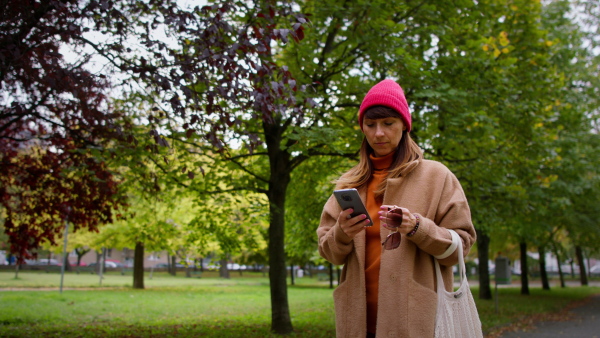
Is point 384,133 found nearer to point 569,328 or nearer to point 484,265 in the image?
point 569,328

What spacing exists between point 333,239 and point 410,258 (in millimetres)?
361

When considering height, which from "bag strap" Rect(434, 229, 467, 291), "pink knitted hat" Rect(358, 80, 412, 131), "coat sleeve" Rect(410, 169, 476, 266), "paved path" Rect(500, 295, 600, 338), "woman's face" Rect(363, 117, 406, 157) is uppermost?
"pink knitted hat" Rect(358, 80, 412, 131)

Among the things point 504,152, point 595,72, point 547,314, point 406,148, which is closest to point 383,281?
point 406,148

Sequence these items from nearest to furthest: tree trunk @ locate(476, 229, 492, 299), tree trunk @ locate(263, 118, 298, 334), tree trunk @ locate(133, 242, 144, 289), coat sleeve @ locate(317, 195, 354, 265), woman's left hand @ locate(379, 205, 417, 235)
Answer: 1. woman's left hand @ locate(379, 205, 417, 235)
2. coat sleeve @ locate(317, 195, 354, 265)
3. tree trunk @ locate(263, 118, 298, 334)
4. tree trunk @ locate(476, 229, 492, 299)
5. tree trunk @ locate(133, 242, 144, 289)

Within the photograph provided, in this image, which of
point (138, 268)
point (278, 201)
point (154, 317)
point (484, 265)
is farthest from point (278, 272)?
point (138, 268)

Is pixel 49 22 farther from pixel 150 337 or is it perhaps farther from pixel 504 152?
pixel 504 152

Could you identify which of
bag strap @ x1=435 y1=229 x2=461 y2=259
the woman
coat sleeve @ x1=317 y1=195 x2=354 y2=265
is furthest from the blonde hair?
bag strap @ x1=435 y1=229 x2=461 y2=259

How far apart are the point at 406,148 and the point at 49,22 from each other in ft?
17.4

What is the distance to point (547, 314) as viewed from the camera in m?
16.1

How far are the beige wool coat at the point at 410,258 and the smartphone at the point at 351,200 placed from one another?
0.49ft

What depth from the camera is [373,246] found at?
2303mm

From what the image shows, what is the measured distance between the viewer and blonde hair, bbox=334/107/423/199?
2.34 meters

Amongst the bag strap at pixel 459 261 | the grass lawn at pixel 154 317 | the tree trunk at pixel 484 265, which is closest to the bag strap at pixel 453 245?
the bag strap at pixel 459 261

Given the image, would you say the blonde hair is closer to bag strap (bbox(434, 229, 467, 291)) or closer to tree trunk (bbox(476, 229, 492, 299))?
bag strap (bbox(434, 229, 467, 291))
